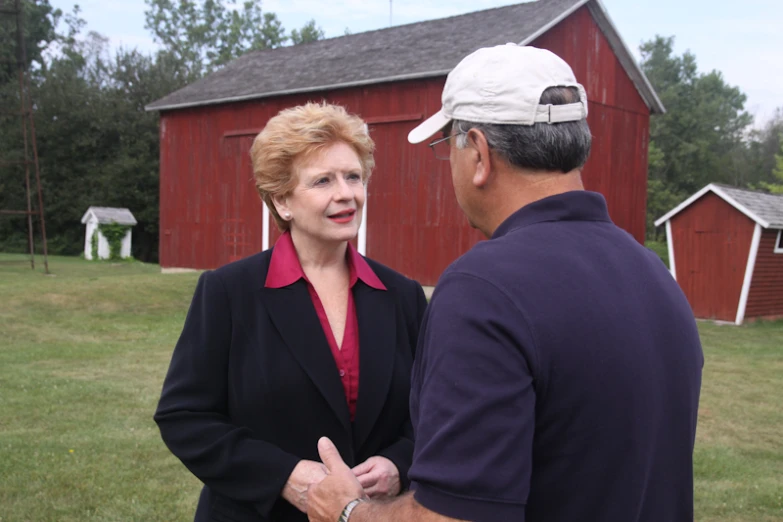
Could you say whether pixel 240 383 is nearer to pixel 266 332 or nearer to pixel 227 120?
pixel 266 332

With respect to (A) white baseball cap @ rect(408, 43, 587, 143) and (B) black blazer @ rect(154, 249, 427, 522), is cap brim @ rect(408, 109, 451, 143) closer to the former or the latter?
(A) white baseball cap @ rect(408, 43, 587, 143)

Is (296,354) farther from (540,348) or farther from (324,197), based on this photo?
(540,348)

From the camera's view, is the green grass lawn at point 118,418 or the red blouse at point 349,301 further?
the green grass lawn at point 118,418

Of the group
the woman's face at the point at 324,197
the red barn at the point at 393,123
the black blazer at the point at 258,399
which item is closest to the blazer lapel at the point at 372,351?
the black blazer at the point at 258,399

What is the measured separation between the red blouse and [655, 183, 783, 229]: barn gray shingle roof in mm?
17764

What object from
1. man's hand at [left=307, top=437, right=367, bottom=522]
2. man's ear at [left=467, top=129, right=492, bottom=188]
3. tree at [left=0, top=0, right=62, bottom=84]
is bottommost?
man's hand at [left=307, top=437, right=367, bottom=522]

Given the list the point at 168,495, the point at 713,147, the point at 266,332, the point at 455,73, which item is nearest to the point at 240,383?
the point at 266,332

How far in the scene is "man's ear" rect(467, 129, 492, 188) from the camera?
5.53 ft

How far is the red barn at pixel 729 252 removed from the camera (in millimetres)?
18906

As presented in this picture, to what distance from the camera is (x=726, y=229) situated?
1934cm

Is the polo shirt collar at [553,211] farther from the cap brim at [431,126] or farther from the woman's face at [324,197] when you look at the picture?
the woman's face at [324,197]

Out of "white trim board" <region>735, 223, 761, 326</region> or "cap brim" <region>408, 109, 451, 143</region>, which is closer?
"cap brim" <region>408, 109, 451, 143</region>

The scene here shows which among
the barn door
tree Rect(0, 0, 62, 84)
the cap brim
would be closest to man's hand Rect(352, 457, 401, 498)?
the cap brim

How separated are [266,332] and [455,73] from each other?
3.89 ft
